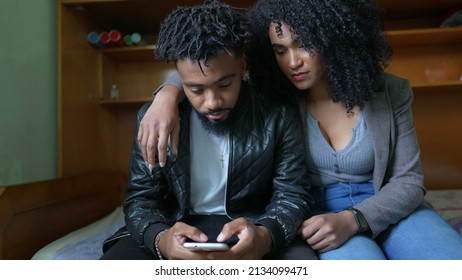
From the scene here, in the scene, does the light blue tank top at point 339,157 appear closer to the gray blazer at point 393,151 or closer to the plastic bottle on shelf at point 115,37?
the gray blazer at point 393,151

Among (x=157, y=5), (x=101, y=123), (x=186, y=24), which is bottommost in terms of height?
(x=101, y=123)

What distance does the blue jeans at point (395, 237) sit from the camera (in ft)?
2.46

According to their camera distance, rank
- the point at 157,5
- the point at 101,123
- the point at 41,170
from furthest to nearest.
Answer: the point at 101,123 < the point at 157,5 < the point at 41,170

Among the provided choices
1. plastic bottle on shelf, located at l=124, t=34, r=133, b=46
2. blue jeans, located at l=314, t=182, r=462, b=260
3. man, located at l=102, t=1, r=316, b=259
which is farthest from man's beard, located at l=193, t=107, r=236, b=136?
plastic bottle on shelf, located at l=124, t=34, r=133, b=46

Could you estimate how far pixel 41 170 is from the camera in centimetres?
133

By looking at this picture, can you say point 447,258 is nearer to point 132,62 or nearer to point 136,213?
point 136,213

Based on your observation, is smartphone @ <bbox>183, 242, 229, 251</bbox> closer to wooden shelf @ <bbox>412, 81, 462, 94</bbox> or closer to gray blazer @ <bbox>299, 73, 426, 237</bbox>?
gray blazer @ <bbox>299, 73, 426, 237</bbox>

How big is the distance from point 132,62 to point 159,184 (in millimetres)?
1175

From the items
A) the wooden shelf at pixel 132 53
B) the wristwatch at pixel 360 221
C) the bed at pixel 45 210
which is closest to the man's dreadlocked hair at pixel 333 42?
the wristwatch at pixel 360 221

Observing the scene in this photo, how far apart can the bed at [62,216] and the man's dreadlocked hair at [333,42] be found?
505 mm

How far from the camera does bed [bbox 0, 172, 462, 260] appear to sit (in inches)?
38.6

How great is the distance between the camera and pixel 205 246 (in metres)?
0.63

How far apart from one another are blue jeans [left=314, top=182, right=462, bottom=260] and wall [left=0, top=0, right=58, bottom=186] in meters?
0.89
